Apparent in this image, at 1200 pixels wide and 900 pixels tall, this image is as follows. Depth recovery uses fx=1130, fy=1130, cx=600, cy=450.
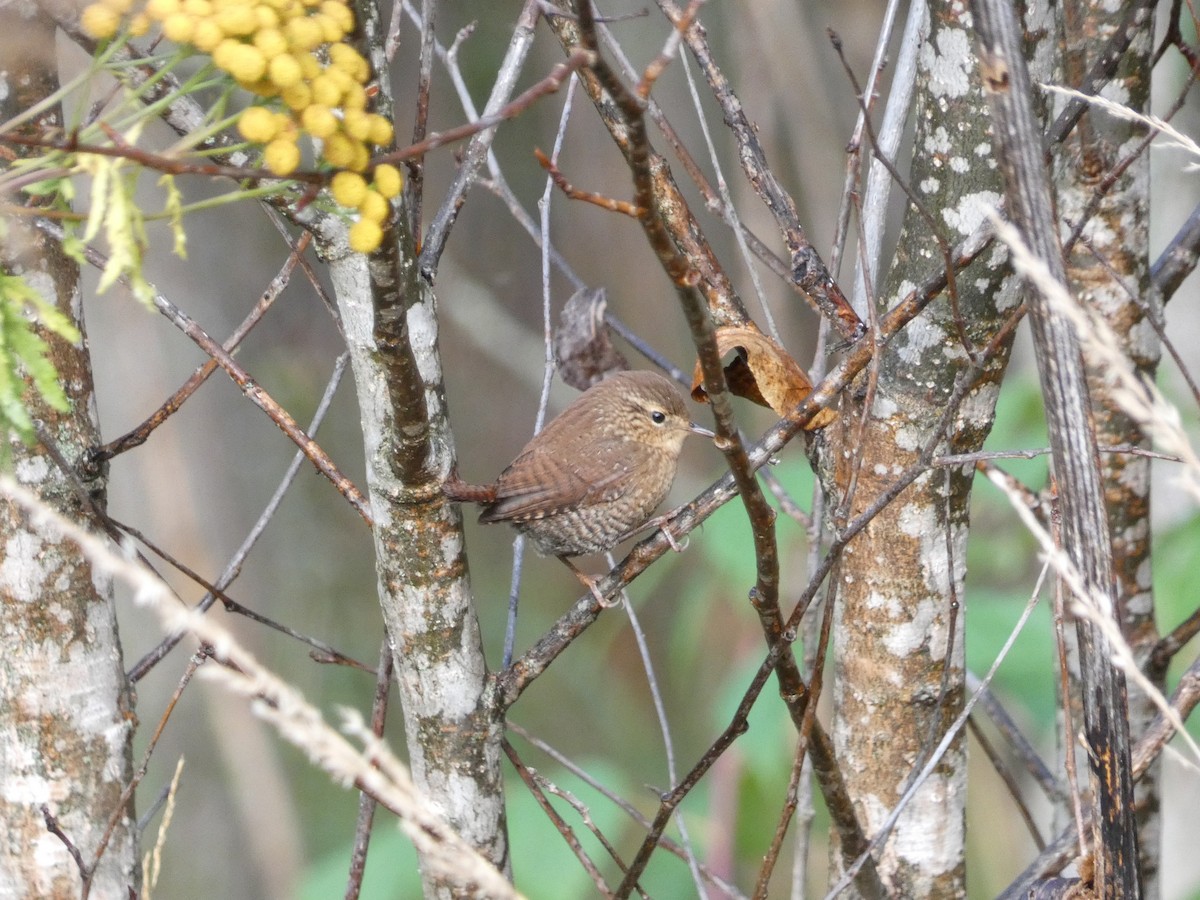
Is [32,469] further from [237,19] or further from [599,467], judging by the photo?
[599,467]

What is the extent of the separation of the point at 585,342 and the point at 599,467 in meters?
0.65

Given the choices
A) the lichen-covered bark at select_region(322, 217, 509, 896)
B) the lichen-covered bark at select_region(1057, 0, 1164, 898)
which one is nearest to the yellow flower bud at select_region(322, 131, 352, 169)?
the lichen-covered bark at select_region(322, 217, 509, 896)

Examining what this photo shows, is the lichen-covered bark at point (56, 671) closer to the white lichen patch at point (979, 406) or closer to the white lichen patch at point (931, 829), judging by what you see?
the white lichen patch at point (931, 829)

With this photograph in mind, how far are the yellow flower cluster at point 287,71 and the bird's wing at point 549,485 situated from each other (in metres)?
1.95

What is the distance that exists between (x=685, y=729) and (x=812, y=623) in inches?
209

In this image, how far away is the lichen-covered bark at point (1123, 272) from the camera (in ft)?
6.99

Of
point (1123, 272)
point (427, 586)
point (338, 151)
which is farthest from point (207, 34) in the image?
point (1123, 272)

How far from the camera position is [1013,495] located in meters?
1.11

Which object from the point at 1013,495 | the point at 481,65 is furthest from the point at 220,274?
the point at 1013,495

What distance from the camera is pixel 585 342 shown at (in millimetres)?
2439

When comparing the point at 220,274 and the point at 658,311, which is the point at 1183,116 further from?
the point at 220,274

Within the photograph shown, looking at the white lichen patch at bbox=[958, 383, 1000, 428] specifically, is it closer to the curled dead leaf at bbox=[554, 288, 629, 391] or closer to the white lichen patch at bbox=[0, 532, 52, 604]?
the curled dead leaf at bbox=[554, 288, 629, 391]

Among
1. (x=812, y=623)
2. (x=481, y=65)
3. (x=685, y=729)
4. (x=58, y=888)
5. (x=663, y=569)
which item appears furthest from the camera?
(x=685, y=729)

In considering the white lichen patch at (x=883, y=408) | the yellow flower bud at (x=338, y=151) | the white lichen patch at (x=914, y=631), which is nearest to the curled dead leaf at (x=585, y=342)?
the white lichen patch at (x=883, y=408)
